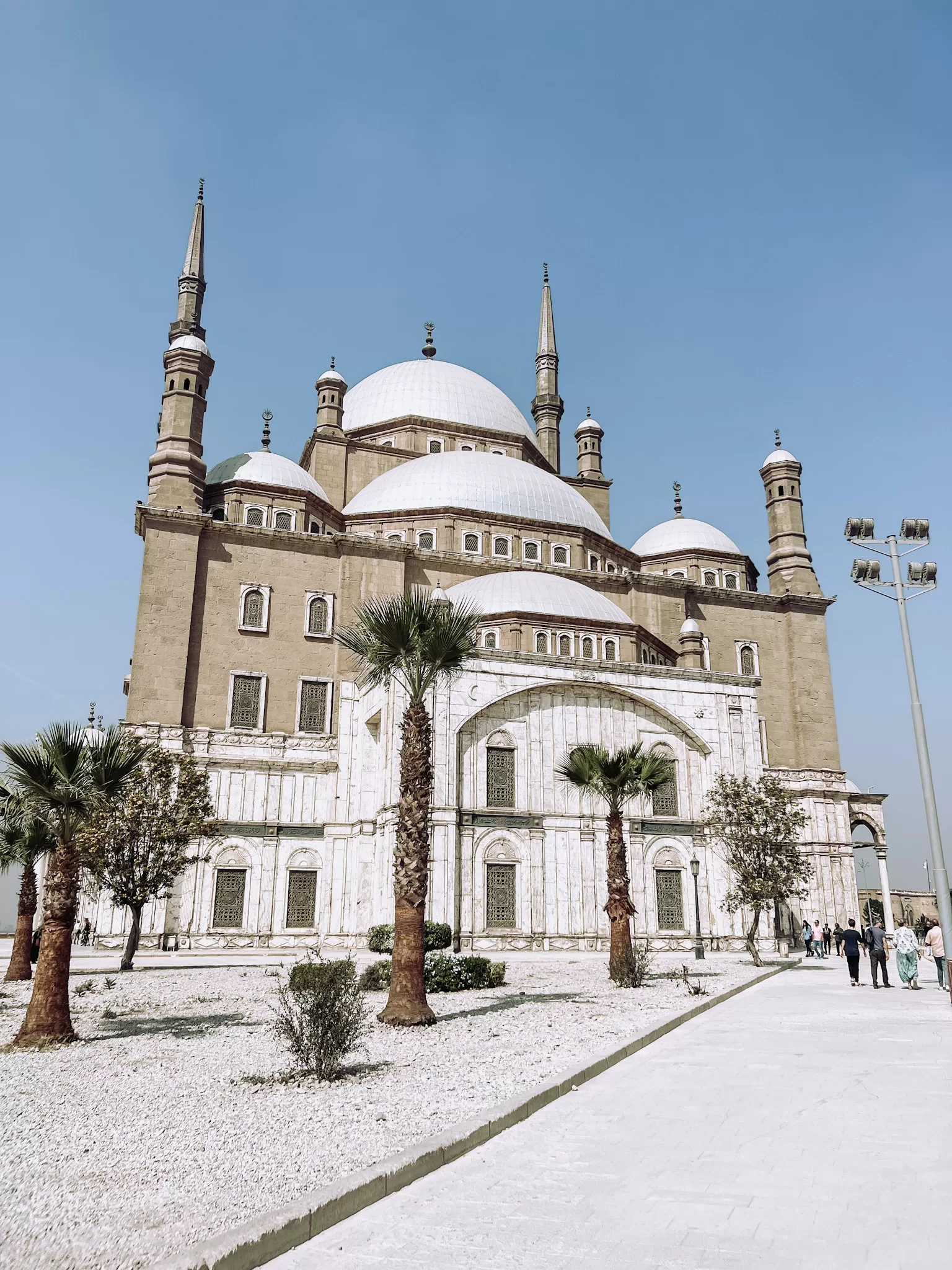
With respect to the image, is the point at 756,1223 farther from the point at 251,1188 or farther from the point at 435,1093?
the point at 435,1093

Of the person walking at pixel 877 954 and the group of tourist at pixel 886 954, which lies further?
the person walking at pixel 877 954

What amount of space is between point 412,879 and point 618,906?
19.9 feet

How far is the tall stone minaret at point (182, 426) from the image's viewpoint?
116 ft

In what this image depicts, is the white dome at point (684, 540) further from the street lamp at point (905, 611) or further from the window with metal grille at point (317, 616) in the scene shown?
the street lamp at point (905, 611)

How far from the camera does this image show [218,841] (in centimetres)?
3067

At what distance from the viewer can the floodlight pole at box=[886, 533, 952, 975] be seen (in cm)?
1481

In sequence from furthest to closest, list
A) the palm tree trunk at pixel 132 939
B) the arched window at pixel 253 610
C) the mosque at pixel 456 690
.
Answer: the arched window at pixel 253 610 < the mosque at pixel 456 690 < the palm tree trunk at pixel 132 939

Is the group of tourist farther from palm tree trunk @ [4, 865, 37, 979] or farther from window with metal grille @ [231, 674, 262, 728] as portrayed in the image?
window with metal grille @ [231, 674, 262, 728]

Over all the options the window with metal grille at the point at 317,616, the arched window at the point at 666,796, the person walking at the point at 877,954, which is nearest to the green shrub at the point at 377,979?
the person walking at the point at 877,954

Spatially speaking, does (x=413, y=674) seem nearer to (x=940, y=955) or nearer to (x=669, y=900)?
(x=940, y=955)

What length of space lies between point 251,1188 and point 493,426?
1790 inches

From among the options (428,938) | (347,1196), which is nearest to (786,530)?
(428,938)

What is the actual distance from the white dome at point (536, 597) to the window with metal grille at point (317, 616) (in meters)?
4.76

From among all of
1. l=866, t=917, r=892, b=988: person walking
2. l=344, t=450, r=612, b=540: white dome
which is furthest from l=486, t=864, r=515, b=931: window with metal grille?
l=344, t=450, r=612, b=540: white dome
